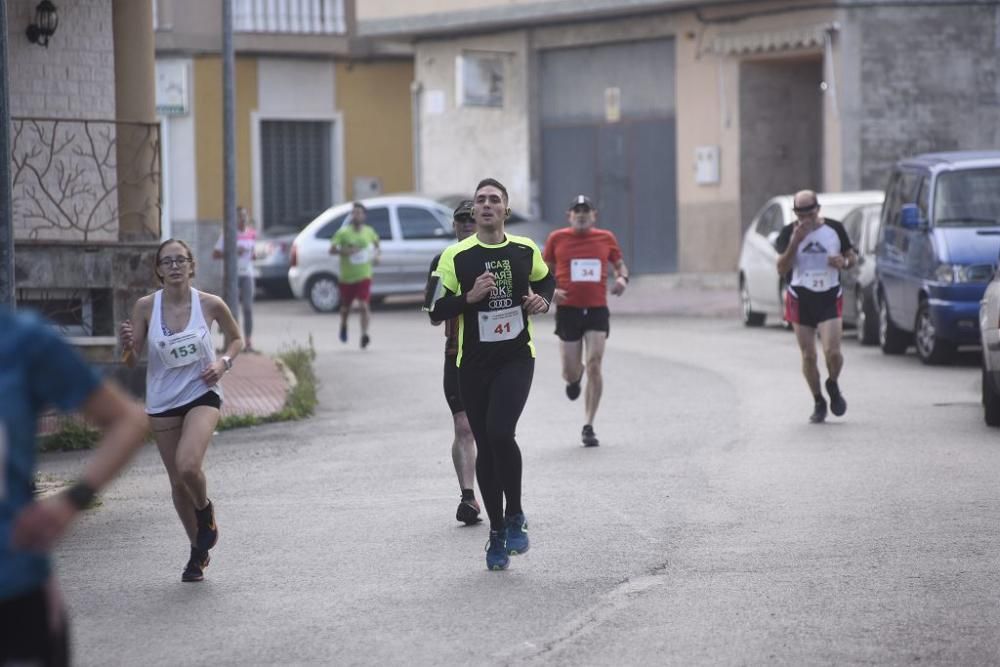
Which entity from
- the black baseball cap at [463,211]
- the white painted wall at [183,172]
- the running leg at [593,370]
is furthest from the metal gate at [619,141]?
the black baseball cap at [463,211]

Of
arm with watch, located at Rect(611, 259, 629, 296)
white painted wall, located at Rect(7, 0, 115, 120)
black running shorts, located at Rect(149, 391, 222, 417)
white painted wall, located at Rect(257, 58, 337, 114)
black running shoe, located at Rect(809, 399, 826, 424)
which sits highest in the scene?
white painted wall, located at Rect(257, 58, 337, 114)

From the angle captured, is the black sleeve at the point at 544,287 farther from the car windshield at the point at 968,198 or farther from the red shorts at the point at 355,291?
the red shorts at the point at 355,291

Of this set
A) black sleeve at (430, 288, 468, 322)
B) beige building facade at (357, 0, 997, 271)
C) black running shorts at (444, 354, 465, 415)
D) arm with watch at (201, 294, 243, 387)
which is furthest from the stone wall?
arm with watch at (201, 294, 243, 387)

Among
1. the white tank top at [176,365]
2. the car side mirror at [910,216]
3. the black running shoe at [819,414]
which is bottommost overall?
the black running shoe at [819,414]

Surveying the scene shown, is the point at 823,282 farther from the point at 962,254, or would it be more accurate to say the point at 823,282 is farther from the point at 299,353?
the point at 299,353

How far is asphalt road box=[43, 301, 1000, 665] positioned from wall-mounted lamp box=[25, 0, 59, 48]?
4.28 metres

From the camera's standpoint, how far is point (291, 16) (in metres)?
37.1

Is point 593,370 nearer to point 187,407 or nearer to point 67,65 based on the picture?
point 187,407

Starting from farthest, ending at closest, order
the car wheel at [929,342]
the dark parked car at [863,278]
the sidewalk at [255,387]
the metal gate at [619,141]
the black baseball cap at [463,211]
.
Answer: the metal gate at [619,141]
the dark parked car at [863,278]
the car wheel at [929,342]
the sidewalk at [255,387]
the black baseball cap at [463,211]

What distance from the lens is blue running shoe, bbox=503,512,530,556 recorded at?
326 inches

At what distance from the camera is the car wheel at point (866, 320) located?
20297 mm

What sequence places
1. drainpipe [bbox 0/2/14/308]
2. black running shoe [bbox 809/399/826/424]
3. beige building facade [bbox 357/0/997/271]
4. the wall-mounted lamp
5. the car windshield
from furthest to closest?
1. beige building facade [bbox 357/0/997/271]
2. the car windshield
3. the wall-mounted lamp
4. black running shoe [bbox 809/399/826/424]
5. drainpipe [bbox 0/2/14/308]

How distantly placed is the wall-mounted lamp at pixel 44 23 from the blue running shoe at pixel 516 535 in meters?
9.67

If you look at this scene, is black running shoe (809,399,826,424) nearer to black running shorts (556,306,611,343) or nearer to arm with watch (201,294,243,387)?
black running shorts (556,306,611,343)
